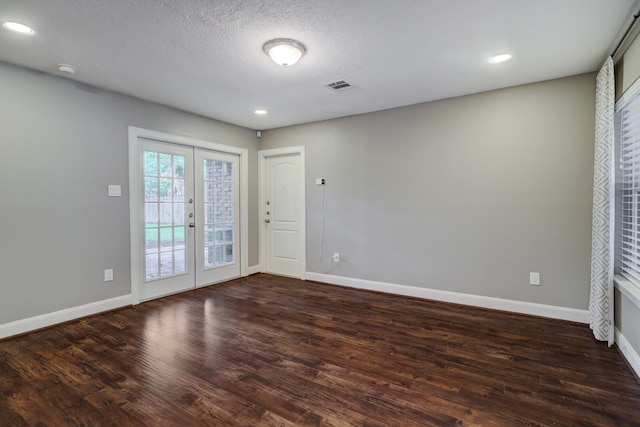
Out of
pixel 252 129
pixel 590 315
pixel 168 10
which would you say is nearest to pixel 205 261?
pixel 252 129

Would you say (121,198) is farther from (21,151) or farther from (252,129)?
(252,129)

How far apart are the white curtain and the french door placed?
4622mm

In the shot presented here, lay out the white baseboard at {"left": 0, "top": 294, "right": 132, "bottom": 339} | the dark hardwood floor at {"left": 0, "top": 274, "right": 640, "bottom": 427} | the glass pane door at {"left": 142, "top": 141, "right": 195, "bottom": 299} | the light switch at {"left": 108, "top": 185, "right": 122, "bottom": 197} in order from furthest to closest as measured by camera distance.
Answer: the glass pane door at {"left": 142, "top": 141, "right": 195, "bottom": 299}, the light switch at {"left": 108, "top": 185, "right": 122, "bottom": 197}, the white baseboard at {"left": 0, "top": 294, "right": 132, "bottom": 339}, the dark hardwood floor at {"left": 0, "top": 274, "right": 640, "bottom": 427}

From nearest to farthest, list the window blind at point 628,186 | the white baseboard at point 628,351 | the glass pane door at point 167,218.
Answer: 1. the white baseboard at point 628,351
2. the window blind at point 628,186
3. the glass pane door at point 167,218

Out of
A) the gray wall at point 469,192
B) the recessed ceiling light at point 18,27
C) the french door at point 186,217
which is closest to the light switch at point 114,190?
the french door at point 186,217

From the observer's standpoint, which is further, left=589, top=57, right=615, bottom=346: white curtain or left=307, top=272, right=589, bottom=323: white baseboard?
left=307, top=272, right=589, bottom=323: white baseboard

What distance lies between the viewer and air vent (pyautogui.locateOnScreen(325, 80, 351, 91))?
3.29 meters

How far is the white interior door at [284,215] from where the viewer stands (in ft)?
16.7

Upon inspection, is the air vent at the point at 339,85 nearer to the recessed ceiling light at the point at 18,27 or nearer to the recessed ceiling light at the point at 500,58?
the recessed ceiling light at the point at 500,58

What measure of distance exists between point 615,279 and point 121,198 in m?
5.12

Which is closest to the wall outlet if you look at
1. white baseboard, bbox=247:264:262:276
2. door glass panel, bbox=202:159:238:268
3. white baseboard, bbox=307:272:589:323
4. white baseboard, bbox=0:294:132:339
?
white baseboard, bbox=307:272:589:323

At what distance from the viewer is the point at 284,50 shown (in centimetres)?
248

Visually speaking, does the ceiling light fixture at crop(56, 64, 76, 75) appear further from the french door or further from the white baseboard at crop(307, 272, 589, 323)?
the white baseboard at crop(307, 272, 589, 323)

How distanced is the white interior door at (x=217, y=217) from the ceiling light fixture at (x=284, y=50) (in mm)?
2485
